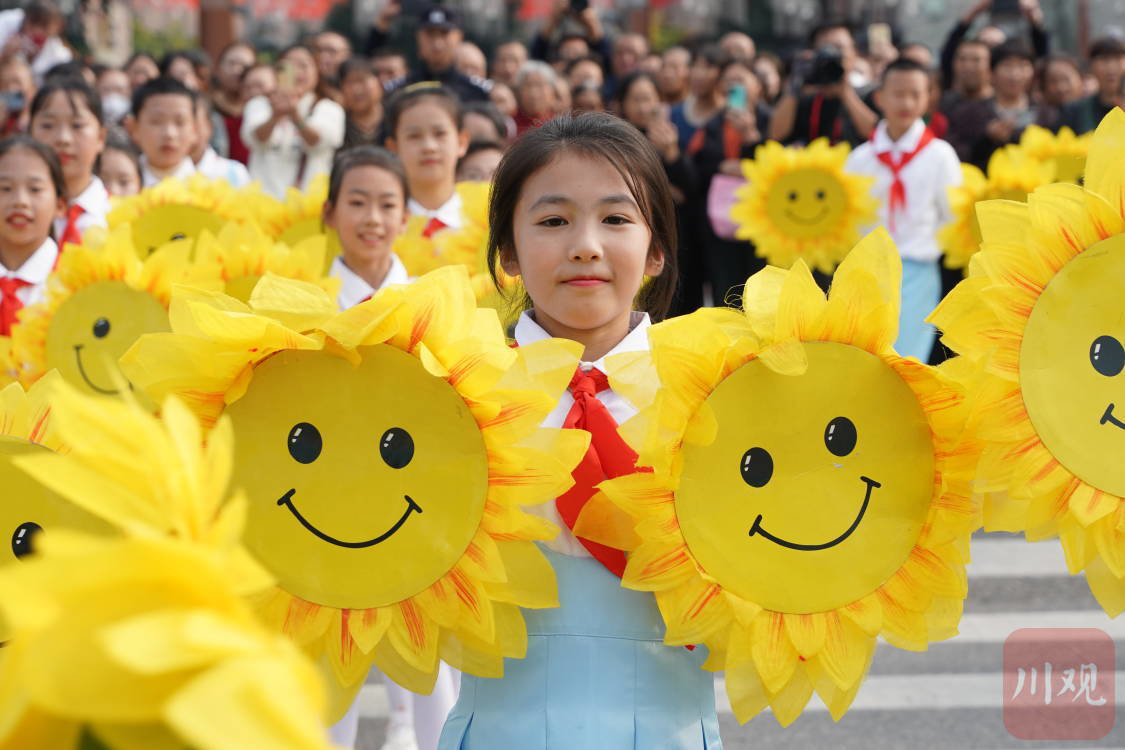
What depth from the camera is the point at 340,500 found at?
72.1 inches

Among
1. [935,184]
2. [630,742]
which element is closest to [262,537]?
[630,742]

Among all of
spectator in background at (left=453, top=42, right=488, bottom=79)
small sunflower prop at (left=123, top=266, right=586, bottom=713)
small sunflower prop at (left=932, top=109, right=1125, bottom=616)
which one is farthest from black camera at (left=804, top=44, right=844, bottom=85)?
small sunflower prop at (left=123, top=266, right=586, bottom=713)

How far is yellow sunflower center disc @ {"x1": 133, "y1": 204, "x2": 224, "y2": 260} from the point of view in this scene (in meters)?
4.51

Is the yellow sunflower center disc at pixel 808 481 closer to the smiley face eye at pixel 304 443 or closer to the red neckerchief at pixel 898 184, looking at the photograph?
the smiley face eye at pixel 304 443

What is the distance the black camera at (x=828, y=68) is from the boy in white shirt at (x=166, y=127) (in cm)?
298

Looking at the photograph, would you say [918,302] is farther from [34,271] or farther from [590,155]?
[590,155]

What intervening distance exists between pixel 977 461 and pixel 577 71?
685 centimetres

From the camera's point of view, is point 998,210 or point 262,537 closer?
point 262,537

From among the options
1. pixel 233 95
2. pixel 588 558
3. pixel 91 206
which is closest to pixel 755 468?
pixel 588 558

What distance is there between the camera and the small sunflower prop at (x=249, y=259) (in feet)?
12.0

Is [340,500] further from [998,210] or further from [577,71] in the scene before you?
[577,71]

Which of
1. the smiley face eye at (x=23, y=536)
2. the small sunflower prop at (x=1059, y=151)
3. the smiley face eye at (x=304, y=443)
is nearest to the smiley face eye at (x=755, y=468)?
the smiley face eye at (x=304, y=443)

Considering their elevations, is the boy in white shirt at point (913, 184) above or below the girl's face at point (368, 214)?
below

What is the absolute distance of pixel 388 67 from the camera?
332 inches
